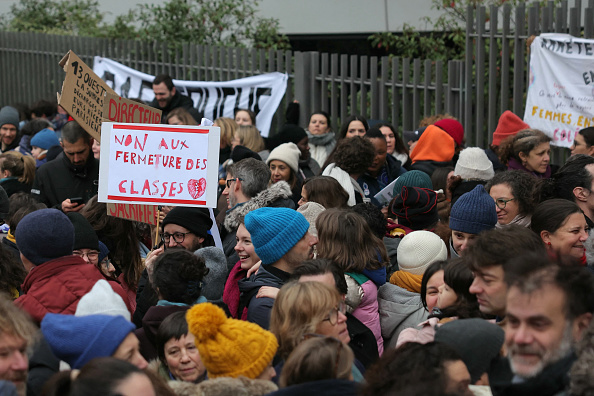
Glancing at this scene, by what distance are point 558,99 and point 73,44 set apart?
33.9ft

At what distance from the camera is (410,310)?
4629 mm

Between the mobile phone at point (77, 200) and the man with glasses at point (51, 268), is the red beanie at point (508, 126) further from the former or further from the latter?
the man with glasses at point (51, 268)

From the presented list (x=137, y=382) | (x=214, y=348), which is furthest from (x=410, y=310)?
(x=137, y=382)

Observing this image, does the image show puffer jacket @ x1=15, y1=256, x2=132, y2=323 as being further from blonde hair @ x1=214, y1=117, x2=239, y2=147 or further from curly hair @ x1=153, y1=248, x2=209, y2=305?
blonde hair @ x1=214, y1=117, x2=239, y2=147

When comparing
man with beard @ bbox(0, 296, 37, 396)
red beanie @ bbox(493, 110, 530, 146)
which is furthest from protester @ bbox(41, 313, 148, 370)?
red beanie @ bbox(493, 110, 530, 146)

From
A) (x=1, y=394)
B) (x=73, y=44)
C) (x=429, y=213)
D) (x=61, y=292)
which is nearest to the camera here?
(x=1, y=394)

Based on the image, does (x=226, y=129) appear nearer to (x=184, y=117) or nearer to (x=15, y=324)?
(x=184, y=117)

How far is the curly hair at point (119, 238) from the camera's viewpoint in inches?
223

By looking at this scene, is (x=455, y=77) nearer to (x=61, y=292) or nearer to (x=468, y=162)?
(x=468, y=162)

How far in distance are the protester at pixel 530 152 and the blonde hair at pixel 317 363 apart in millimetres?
4261

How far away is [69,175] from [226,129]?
228 cm

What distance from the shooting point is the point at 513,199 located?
561 centimetres

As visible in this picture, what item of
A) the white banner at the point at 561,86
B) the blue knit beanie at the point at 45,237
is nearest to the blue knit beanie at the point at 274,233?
the blue knit beanie at the point at 45,237

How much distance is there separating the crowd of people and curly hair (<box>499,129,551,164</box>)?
2 centimetres
